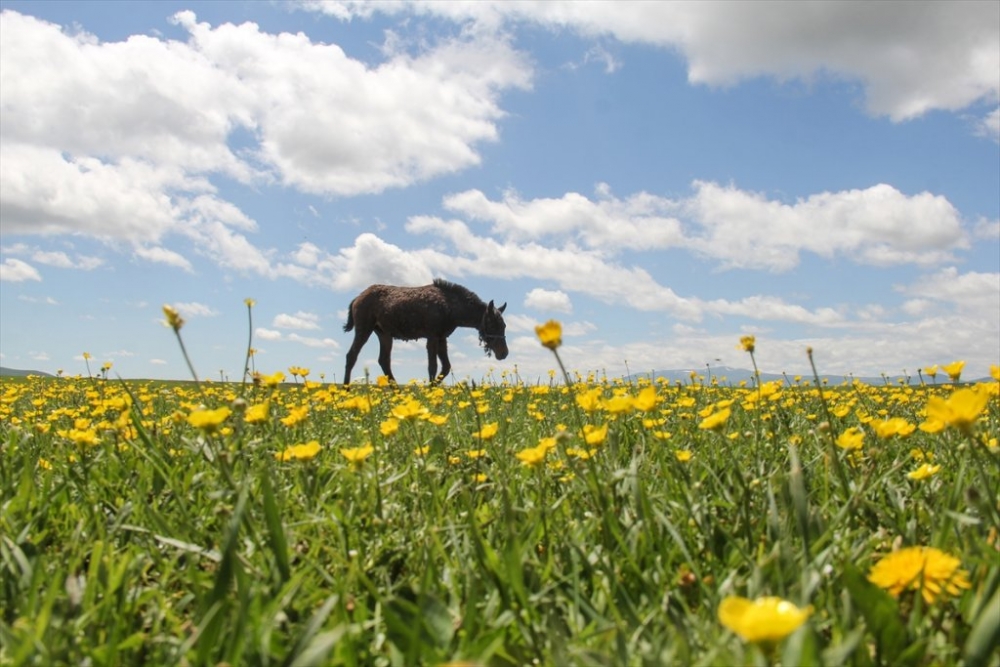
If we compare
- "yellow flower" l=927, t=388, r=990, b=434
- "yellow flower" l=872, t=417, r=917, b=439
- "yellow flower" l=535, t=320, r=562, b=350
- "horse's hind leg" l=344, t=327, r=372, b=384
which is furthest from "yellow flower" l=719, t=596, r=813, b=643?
"horse's hind leg" l=344, t=327, r=372, b=384

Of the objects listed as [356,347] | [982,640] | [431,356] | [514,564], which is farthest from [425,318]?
[982,640]

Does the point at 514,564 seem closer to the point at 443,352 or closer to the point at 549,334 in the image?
the point at 549,334

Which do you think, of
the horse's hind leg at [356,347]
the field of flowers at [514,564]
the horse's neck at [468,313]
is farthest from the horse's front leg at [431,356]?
the field of flowers at [514,564]

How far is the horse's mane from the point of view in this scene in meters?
18.8

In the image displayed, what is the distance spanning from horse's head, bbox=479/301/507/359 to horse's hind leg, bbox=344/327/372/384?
10.1ft

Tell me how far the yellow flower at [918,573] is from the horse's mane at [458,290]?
17587 millimetres

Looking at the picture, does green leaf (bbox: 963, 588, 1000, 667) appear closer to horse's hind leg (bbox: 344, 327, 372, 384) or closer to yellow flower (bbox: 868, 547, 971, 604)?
yellow flower (bbox: 868, 547, 971, 604)

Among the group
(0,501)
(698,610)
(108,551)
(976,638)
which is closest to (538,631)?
(698,610)

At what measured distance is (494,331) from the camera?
1914cm

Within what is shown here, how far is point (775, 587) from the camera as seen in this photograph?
1597mm

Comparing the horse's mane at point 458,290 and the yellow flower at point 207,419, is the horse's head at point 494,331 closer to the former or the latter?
the horse's mane at point 458,290

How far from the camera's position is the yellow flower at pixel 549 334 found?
1.86m

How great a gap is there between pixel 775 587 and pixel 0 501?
104 inches

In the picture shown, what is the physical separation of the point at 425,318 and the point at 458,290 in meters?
1.41
